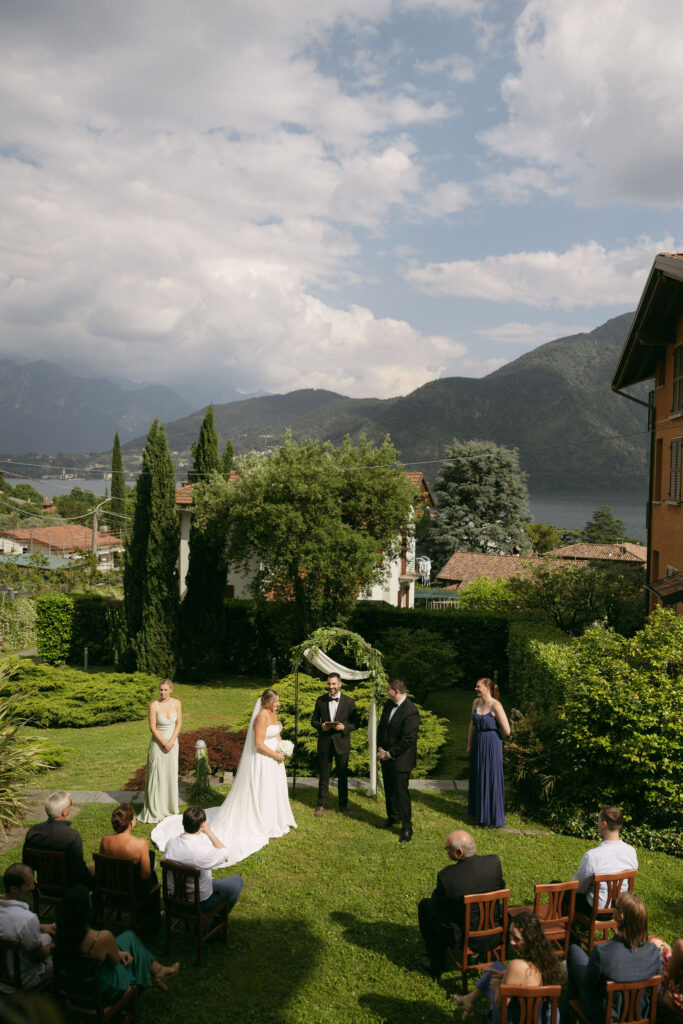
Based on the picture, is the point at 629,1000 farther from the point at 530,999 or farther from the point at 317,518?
the point at 317,518

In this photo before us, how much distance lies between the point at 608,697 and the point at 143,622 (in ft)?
45.3

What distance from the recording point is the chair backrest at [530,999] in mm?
4328

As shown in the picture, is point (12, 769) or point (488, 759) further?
point (12, 769)

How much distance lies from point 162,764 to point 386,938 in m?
4.03

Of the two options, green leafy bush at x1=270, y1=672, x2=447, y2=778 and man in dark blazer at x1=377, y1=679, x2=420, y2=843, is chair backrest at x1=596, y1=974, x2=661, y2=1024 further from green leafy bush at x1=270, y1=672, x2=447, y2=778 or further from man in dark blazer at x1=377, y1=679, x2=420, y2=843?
green leafy bush at x1=270, y1=672, x2=447, y2=778

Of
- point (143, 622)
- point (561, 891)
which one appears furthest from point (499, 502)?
point (561, 891)

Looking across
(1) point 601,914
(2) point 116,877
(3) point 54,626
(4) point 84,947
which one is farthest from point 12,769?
(3) point 54,626

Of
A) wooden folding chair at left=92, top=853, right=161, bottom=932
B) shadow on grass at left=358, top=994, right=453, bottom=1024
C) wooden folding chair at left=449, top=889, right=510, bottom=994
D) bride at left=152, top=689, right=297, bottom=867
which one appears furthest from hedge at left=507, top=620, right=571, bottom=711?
wooden folding chair at left=92, top=853, right=161, bottom=932

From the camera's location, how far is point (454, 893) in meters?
5.65

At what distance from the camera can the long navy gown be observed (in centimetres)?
879

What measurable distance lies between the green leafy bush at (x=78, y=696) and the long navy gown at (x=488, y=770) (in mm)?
9587

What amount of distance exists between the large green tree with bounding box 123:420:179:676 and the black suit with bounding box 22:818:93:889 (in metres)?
13.0

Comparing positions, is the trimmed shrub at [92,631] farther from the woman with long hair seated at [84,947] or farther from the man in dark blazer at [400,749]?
the woman with long hair seated at [84,947]

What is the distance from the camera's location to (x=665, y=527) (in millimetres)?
17281
